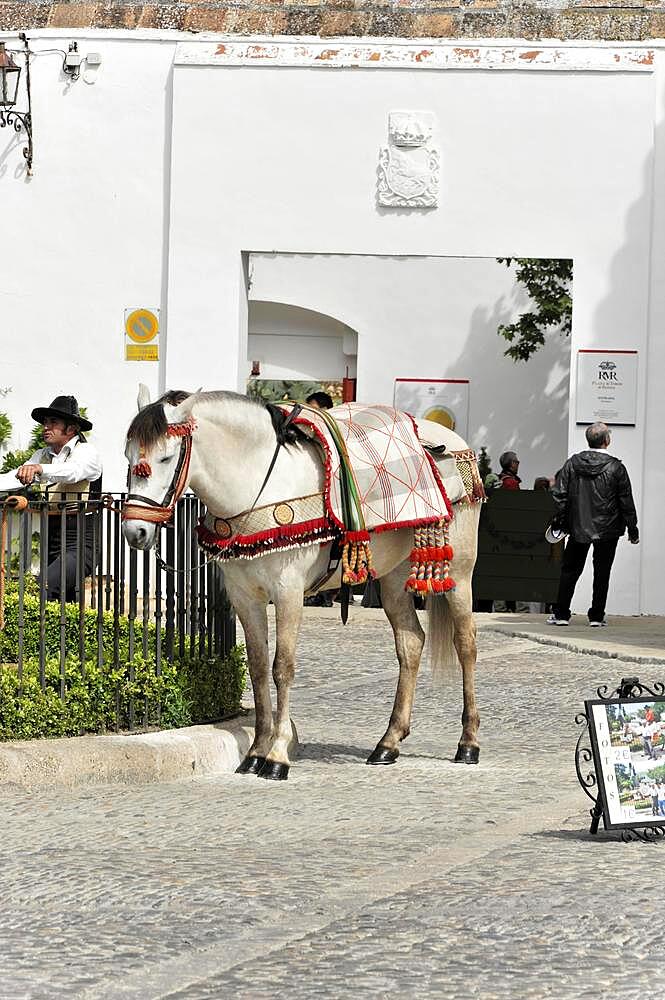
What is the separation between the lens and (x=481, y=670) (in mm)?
13219

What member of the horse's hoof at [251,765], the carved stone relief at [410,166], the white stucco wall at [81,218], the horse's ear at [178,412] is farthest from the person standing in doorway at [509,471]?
the horse's ear at [178,412]

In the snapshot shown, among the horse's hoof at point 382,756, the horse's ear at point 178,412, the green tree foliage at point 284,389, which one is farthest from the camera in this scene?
the green tree foliage at point 284,389

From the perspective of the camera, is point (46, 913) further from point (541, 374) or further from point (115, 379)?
point (541, 374)

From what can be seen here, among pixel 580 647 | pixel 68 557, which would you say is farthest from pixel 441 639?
pixel 580 647

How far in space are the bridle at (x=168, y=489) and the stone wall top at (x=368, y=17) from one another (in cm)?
1145

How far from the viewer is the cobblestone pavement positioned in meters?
5.11

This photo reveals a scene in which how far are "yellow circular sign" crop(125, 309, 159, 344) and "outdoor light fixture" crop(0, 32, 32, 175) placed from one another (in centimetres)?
187

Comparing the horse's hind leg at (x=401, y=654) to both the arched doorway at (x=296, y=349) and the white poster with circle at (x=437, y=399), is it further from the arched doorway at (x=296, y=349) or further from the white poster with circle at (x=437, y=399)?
the white poster with circle at (x=437, y=399)

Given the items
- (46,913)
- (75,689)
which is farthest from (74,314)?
(46,913)

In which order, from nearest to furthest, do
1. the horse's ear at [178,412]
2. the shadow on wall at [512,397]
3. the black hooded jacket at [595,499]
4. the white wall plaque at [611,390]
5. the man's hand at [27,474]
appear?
the horse's ear at [178,412] → the man's hand at [27,474] → the black hooded jacket at [595,499] → the white wall plaque at [611,390] → the shadow on wall at [512,397]

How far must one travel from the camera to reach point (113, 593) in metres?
9.02

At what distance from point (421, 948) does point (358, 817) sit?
89.3 inches

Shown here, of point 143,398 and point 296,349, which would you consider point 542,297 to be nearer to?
point 296,349

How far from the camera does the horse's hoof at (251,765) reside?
28.8 feet
